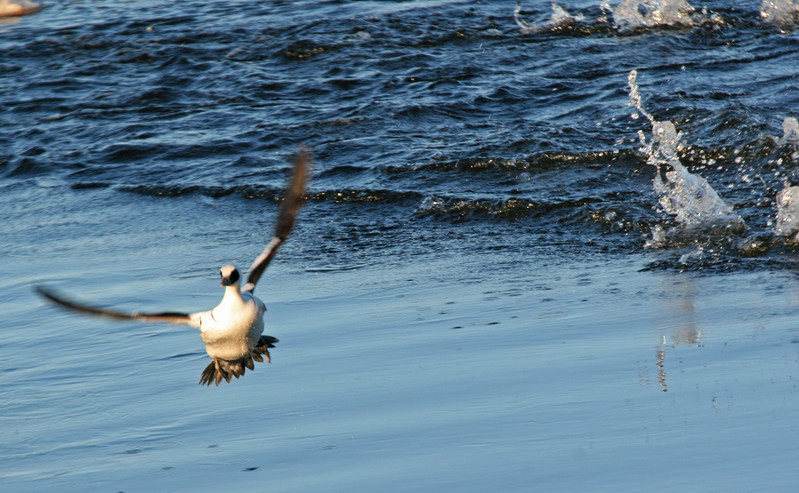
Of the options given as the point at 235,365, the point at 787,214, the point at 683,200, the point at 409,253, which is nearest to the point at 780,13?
the point at 683,200

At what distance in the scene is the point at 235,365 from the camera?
393cm

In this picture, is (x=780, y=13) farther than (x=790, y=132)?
Yes

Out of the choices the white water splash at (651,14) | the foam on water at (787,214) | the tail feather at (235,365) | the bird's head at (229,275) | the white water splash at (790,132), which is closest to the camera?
the bird's head at (229,275)

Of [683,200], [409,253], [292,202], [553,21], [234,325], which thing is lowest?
[409,253]

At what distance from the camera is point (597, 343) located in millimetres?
4484

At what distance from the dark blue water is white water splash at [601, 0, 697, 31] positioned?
0.23m

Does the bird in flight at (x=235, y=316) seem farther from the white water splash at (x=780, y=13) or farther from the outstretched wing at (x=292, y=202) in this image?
the white water splash at (x=780, y=13)

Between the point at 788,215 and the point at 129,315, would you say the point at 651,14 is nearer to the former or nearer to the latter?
A: the point at 788,215

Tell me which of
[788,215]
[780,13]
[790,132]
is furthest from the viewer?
[780,13]

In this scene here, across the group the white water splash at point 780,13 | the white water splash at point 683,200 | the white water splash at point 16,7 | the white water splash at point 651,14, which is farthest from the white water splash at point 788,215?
the white water splash at point 16,7

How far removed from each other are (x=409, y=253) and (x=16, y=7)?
857 centimetres

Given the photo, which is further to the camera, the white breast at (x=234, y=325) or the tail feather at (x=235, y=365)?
the tail feather at (x=235, y=365)

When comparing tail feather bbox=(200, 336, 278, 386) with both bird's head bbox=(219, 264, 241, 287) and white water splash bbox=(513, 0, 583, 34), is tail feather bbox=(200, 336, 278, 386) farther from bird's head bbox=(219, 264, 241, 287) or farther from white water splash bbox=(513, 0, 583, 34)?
white water splash bbox=(513, 0, 583, 34)

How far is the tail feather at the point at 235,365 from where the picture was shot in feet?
12.9
